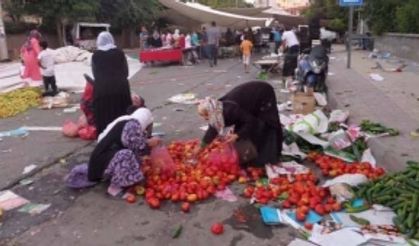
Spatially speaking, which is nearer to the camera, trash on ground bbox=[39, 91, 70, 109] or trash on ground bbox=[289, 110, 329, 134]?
trash on ground bbox=[289, 110, 329, 134]

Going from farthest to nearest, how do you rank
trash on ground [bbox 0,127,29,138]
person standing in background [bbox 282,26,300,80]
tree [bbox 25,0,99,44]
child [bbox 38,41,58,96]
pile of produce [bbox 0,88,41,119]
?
1. tree [bbox 25,0,99,44]
2. person standing in background [bbox 282,26,300,80]
3. child [bbox 38,41,58,96]
4. pile of produce [bbox 0,88,41,119]
5. trash on ground [bbox 0,127,29,138]

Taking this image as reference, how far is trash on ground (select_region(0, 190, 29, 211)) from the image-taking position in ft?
17.4

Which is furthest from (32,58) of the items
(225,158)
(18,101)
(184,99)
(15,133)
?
(225,158)

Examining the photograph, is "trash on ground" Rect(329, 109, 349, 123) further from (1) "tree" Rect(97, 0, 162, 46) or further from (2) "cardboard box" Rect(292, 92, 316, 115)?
(1) "tree" Rect(97, 0, 162, 46)

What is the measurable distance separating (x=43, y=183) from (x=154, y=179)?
58.2 inches

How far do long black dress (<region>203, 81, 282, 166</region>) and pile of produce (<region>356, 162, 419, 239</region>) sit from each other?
4.17 ft

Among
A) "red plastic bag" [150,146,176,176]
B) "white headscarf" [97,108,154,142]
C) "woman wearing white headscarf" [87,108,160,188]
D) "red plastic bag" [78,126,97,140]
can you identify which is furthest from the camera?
"red plastic bag" [78,126,97,140]

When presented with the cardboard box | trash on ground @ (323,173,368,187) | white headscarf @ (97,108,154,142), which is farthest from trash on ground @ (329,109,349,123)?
white headscarf @ (97,108,154,142)

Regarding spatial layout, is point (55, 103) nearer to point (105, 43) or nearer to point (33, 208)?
point (105, 43)

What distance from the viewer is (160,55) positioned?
2239 cm

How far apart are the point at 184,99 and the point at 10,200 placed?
23.0 feet

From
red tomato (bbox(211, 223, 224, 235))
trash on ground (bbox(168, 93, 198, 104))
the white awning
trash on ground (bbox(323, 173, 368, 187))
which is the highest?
the white awning

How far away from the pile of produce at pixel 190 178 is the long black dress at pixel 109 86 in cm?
180

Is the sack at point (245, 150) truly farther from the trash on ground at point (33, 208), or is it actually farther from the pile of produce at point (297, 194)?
the trash on ground at point (33, 208)
